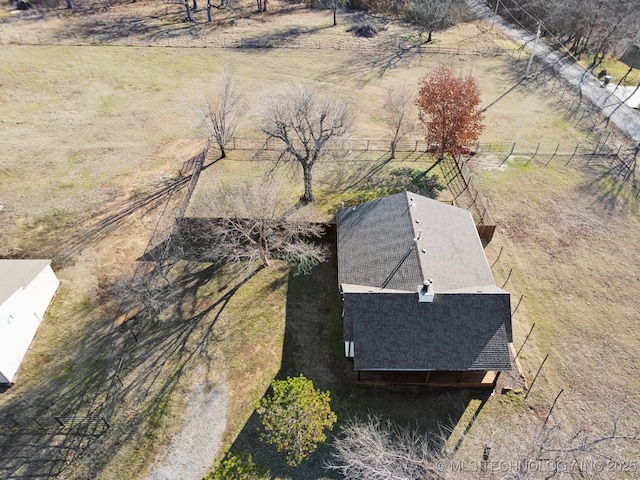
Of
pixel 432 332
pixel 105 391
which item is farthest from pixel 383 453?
pixel 105 391

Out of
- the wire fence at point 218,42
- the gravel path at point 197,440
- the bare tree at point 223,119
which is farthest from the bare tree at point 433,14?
the gravel path at point 197,440

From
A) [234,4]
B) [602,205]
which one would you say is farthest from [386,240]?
[234,4]

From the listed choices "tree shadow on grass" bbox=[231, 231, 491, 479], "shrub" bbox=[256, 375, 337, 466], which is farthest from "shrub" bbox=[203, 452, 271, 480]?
"shrub" bbox=[256, 375, 337, 466]

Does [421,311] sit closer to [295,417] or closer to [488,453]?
[488,453]

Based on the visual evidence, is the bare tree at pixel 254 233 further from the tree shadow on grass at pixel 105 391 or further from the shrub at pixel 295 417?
the shrub at pixel 295 417

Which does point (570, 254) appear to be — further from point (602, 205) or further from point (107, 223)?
point (107, 223)

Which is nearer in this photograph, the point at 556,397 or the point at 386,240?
the point at 556,397
